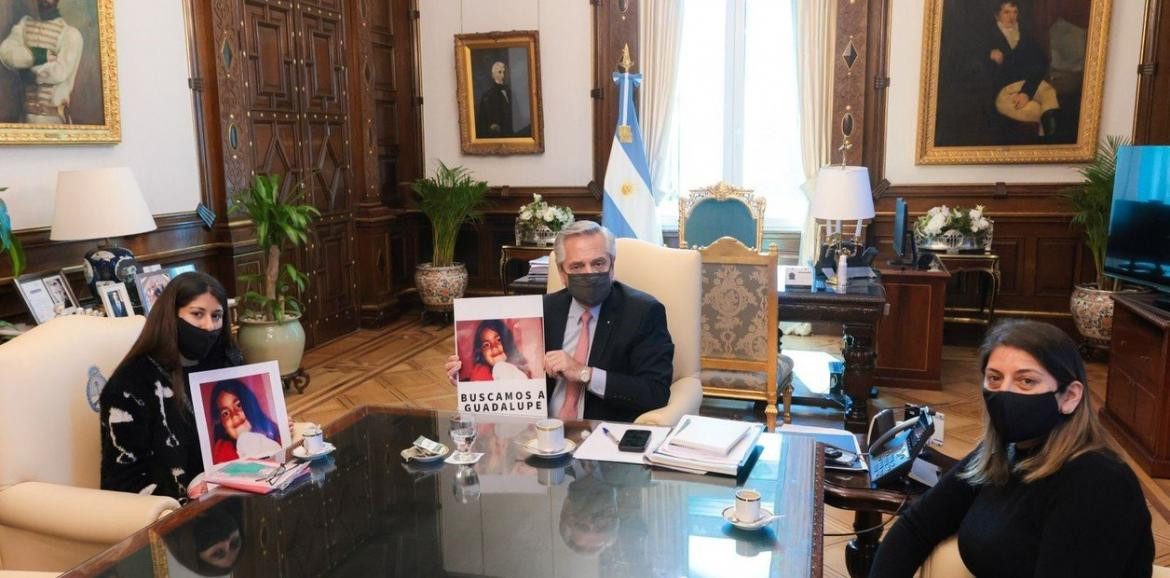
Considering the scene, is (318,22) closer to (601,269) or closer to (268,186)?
(268,186)

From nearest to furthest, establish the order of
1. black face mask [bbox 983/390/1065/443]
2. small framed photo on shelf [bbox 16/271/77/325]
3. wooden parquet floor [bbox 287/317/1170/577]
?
black face mask [bbox 983/390/1065/443] → small framed photo on shelf [bbox 16/271/77/325] → wooden parquet floor [bbox 287/317/1170/577]

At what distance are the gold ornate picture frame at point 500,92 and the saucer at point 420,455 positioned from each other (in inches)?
203

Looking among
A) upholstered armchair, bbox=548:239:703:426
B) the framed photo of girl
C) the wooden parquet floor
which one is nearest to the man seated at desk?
upholstered armchair, bbox=548:239:703:426

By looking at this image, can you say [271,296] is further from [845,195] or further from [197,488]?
[845,195]

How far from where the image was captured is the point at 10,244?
334 centimetres

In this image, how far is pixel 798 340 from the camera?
253 inches

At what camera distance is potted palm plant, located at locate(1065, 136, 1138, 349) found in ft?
17.5

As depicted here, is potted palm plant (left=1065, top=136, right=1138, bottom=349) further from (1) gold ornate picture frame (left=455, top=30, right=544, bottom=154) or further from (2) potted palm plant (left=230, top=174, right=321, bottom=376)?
(2) potted palm plant (left=230, top=174, right=321, bottom=376)

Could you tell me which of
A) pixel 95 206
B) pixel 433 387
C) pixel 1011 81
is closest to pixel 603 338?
pixel 95 206

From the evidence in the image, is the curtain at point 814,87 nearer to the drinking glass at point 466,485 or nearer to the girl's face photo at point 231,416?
the drinking glass at point 466,485

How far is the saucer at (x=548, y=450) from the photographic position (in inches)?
80.7

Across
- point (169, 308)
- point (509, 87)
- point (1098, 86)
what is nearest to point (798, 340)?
point (1098, 86)

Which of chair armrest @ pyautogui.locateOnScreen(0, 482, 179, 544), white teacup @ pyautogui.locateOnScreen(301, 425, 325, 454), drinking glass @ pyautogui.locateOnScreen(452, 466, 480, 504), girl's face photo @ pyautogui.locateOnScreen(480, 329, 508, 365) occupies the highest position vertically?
girl's face photo @ pyautogui.locateOnScreen(480, 329, 508, 365)

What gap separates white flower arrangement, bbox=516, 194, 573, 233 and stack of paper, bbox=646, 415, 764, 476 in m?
4.50
